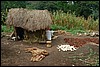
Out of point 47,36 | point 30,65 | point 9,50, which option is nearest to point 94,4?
point 47,36

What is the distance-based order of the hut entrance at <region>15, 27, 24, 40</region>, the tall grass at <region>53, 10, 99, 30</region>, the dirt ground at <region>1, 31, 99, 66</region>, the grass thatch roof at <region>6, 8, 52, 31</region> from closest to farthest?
the dirt ground at <region>1, 31, 99, 66</region> < the grass thatch roof at <region>6, 8, 52, 31</region> < the hut entrance at <region>15, 27, 24, 40</region> < the tall grass at <region>53, 10, 99, 30</region>

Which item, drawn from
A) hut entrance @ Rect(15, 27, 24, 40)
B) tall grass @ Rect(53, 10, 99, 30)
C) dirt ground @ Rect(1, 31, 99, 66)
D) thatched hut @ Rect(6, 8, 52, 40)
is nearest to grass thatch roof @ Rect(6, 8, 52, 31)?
thatched hut @ Rect(6, 8, 52, 40)

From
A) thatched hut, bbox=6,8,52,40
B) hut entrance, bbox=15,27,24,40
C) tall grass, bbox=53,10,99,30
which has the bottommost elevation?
tall grass, bbox=53,10,99,30

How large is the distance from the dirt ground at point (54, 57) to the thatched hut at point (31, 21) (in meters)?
0.66

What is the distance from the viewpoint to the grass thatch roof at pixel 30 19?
985 cm

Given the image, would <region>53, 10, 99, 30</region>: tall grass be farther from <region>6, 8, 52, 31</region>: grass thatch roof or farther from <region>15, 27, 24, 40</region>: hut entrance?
<region>6, 8, 52, 31</region>: grass thatch roof

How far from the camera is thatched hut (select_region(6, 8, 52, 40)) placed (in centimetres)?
987

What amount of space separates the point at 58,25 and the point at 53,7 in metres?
5.47

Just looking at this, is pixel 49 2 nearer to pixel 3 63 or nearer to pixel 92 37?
pixel 92 37

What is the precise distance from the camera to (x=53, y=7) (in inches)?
792

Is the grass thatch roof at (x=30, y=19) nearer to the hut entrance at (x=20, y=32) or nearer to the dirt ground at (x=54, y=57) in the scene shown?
the hut entrance at (x=20, y=32)

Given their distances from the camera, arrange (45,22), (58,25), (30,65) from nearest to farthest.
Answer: (30,65) < (45,22) < (58,25)

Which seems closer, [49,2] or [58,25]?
[58,25]

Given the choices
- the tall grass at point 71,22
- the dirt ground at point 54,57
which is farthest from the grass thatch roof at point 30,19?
the tall grass at point 71,22
